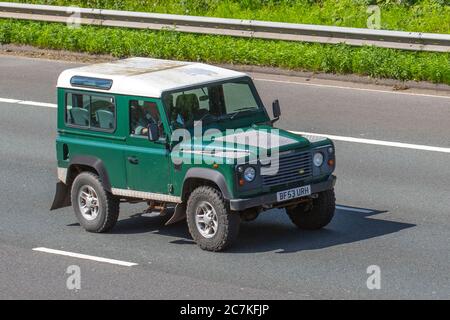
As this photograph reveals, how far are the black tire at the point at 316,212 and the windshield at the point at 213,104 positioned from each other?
4.17 ft

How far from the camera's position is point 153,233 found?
51.8ft

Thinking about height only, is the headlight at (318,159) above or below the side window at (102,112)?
below

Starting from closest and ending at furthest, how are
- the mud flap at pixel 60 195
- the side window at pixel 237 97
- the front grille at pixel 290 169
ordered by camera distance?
the front grille at pixel 290 169 → the side window at pixel 237 97 → the mud flap at pixel 60 195

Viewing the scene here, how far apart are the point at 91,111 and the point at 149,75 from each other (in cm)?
87

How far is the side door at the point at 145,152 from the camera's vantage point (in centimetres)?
1491

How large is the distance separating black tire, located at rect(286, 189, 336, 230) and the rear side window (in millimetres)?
2460

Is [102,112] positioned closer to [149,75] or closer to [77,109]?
[77,109]

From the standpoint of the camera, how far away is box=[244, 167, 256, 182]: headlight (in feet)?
46.4

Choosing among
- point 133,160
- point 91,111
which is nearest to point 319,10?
point 91,111

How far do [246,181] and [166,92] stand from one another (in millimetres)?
1602

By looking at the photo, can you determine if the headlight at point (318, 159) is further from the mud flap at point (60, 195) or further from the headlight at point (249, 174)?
the mud flap at point (60, 195)

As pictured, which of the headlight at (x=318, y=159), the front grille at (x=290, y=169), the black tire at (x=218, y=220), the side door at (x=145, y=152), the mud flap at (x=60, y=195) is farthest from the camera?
the mud flap at (x=60, y=195)

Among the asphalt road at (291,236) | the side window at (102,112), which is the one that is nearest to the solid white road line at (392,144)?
the asphalt road at (291,236)
